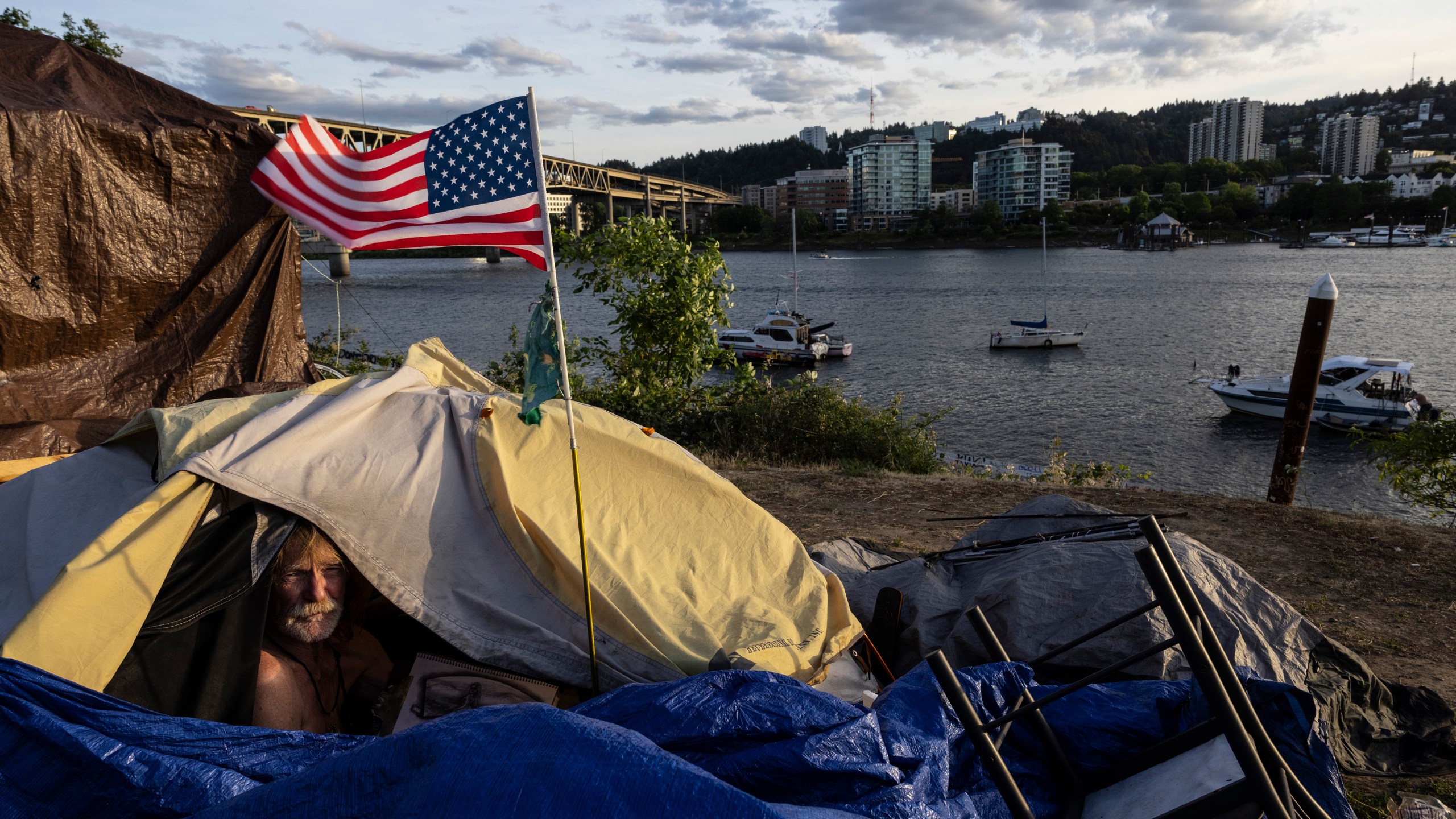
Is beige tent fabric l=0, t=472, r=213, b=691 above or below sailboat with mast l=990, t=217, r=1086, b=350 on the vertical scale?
above

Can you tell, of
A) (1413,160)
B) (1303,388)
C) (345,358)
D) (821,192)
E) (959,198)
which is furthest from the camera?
(1413,160)

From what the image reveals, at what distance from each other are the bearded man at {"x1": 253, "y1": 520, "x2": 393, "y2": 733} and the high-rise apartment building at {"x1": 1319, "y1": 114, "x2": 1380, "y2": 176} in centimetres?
20510

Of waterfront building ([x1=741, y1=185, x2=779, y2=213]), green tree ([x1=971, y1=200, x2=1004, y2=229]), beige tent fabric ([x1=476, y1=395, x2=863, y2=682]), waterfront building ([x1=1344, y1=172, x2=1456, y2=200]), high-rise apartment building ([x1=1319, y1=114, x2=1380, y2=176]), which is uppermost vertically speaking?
high-rise apartment building ([x1=1319, y1=114, x2=1380, y2=176])

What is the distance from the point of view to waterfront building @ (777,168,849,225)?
145 meters

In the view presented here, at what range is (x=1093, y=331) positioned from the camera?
43469 millimetres

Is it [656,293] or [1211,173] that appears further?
[1211,173]

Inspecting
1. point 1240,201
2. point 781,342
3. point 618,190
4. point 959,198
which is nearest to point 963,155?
point 959,198

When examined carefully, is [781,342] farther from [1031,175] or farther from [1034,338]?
[1031,175]

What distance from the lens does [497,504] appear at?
3.90m

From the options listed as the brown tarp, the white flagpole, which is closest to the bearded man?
the white flagpole

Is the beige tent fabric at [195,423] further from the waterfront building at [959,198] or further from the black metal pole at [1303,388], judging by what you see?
the waterfront building at [959,198]

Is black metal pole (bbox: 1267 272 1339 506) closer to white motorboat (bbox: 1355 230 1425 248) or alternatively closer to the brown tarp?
the brown tarp

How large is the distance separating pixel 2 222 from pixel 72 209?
0.40 m

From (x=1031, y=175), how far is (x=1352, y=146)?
85843 mm
